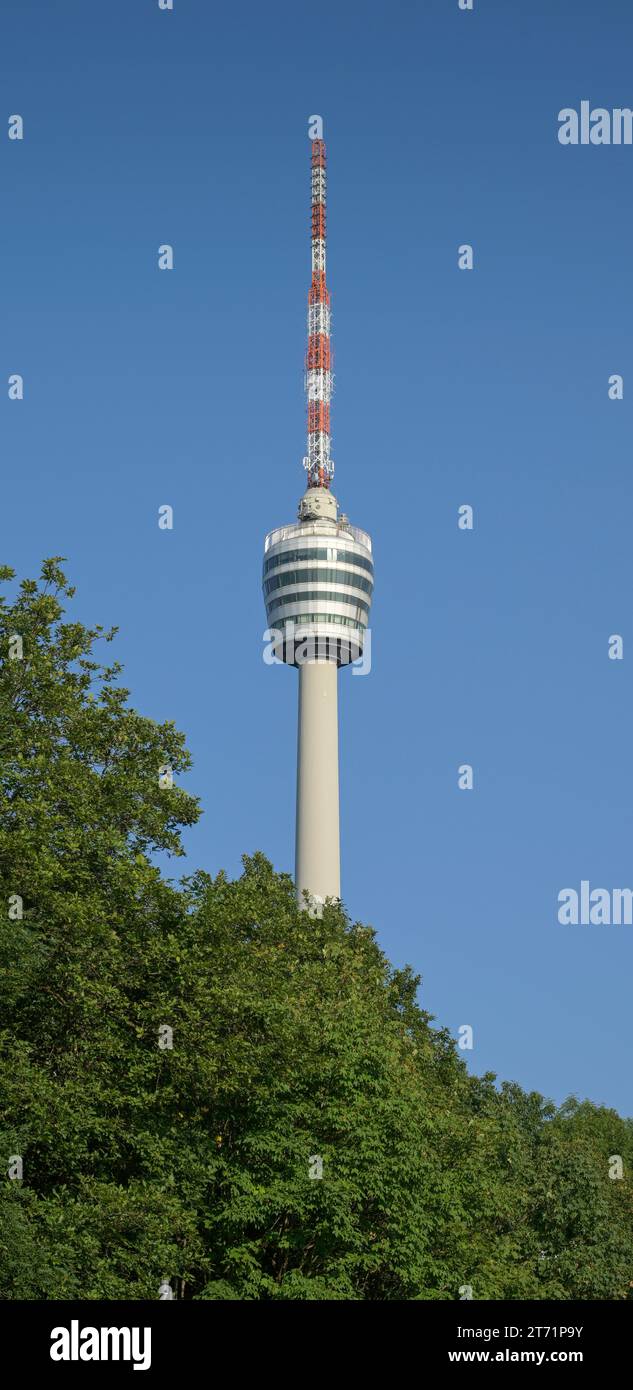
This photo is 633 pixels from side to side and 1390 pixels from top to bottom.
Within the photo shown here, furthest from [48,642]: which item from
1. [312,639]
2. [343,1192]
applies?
[312,639]

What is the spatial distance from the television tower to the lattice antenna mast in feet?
0.30

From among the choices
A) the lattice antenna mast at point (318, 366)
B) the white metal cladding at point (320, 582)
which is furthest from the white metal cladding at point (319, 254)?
the white metal cladding at point (320, 582)

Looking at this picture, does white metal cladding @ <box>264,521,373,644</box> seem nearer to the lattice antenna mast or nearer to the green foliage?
the lattice antenna mast

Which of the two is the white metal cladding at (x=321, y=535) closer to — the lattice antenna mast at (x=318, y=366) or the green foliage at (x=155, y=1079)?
the lattice antenna mast at (x=318, y=366)

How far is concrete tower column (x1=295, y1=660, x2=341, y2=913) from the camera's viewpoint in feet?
412

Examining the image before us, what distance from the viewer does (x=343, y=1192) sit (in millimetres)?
34281

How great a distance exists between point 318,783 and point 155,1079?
96089mm

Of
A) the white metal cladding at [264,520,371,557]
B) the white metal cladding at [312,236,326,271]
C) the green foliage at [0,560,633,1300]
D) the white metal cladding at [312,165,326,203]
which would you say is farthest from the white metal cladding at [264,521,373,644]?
the green foliage at [0,560,633,1300]

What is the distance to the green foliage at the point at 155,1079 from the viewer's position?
30750 mm

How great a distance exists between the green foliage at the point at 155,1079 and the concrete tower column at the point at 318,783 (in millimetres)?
84191

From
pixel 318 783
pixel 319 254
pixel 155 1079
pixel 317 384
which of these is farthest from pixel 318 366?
→ pixel 155 1079
